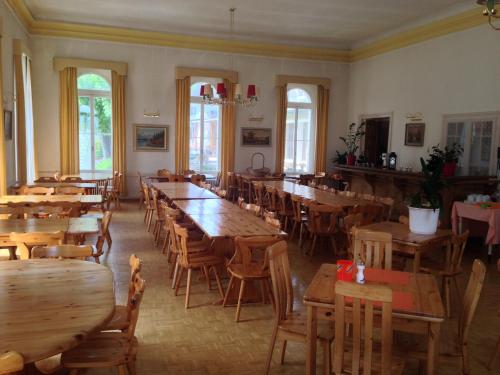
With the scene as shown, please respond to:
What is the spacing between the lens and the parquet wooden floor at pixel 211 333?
3.23 meters

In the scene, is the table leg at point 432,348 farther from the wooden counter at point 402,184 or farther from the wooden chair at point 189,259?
the wooden counter at point 402,184

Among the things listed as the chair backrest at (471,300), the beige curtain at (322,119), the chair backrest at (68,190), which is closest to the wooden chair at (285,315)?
the chair backrest at (471,300)

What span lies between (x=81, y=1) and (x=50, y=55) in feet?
5.95

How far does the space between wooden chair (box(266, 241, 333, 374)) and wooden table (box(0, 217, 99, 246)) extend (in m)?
2.02

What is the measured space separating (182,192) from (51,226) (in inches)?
116

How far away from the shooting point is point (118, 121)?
10.6 meters

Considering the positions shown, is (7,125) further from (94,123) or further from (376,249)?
(376,249)

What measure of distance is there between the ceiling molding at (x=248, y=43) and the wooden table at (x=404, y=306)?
702cm

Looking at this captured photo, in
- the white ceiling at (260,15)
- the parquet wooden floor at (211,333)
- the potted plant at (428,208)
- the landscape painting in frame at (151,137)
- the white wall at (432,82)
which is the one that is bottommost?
the parquet wooden floor at (211,333)

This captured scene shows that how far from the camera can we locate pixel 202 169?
38.4 feet

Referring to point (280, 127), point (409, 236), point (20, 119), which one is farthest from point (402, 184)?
point (20, 119)

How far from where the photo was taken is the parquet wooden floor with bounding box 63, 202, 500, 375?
3229mm

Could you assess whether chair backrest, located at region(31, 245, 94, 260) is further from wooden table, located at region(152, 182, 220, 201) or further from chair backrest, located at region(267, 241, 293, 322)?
wooden table, located at region(152, 182, 220, 201)

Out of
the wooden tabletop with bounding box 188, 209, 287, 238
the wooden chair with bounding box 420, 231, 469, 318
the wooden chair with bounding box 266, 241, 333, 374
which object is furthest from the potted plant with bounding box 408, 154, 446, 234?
the wooden chair with bounding box 266, 241, 333, 374
